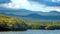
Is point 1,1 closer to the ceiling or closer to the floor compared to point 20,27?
closer to the ceiling

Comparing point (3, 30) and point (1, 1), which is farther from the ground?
point (1, 1)

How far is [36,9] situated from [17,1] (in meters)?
0.27

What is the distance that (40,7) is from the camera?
229 centimetres

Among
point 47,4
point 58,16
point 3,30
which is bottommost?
point 3,30

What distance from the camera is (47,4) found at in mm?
2281

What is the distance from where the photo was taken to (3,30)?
Answer: 7.41 ft

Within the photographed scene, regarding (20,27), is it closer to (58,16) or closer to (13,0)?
(13,0)

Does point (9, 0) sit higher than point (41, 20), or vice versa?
point (9, 0)

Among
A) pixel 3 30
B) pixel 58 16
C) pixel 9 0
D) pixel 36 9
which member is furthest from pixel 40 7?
pixel 3 30

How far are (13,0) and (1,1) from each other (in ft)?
0.51

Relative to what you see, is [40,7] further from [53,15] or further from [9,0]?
[9,0]

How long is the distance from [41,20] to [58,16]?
0.74 feet

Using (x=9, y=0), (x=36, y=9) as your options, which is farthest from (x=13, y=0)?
(x=36, y=9)

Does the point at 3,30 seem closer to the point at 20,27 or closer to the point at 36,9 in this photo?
the point at 20,27
